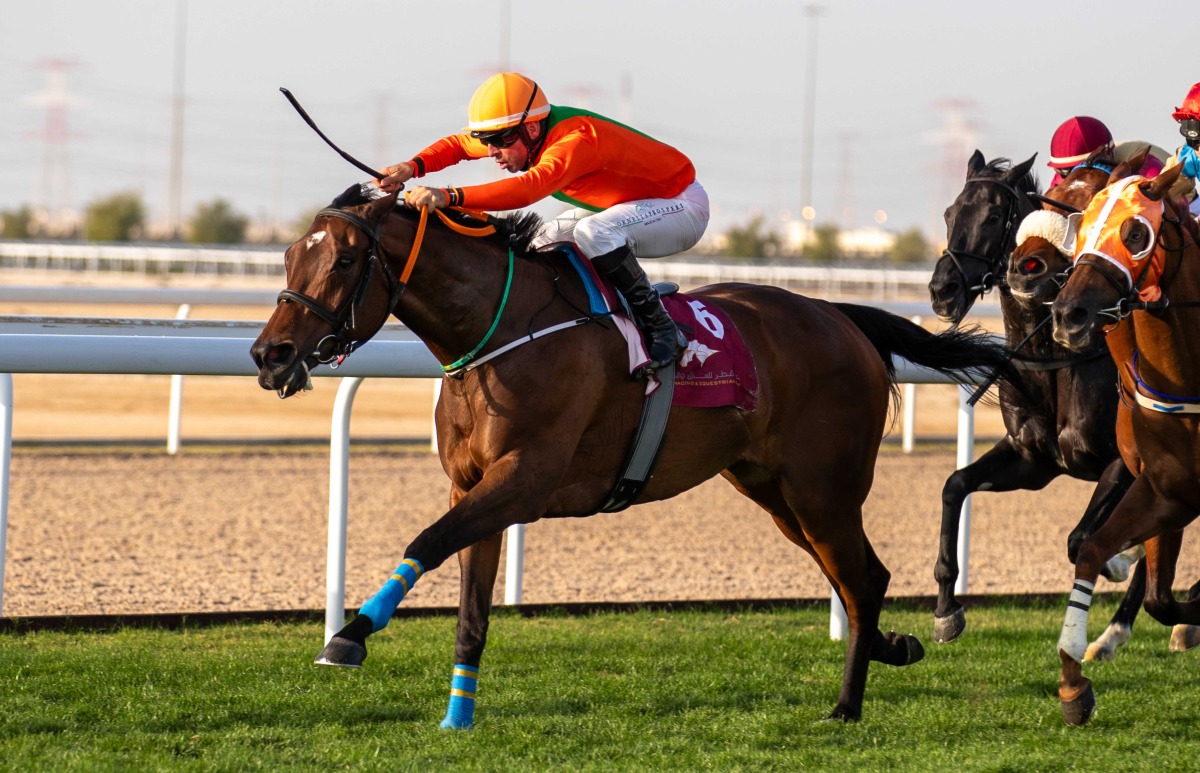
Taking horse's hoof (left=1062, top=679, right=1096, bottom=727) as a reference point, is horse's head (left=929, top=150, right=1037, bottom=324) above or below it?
above

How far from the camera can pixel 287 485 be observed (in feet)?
28.7

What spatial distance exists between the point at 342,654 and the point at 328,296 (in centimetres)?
88

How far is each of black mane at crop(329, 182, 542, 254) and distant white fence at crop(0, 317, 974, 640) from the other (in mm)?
909

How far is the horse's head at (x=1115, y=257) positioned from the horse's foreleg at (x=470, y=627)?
1.59m

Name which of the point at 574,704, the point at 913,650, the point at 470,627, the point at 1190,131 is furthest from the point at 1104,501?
the point at 470,627

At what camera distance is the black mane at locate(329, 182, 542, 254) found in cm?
374

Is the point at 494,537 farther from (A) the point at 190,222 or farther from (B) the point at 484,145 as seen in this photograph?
(A) the point at 190,222

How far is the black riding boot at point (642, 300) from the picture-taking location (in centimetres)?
409

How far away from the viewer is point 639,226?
14.0ft

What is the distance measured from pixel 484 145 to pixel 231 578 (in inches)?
105

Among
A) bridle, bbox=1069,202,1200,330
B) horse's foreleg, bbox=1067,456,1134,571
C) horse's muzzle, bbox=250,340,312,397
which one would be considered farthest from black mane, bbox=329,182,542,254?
horse's foreleg, bbox=1067,456,1134,571

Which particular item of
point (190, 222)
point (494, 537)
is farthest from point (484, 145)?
point (190, 222)

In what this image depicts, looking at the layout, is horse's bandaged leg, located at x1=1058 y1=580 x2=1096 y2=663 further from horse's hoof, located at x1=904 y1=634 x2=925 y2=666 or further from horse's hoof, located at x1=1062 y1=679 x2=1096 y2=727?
horse's hoof, located at x1=904 y1=634 x2=925 y2=666

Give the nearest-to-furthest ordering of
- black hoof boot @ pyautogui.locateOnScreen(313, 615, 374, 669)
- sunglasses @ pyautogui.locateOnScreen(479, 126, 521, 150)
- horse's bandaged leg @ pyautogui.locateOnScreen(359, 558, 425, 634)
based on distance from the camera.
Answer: black hoof boot @ pyautogui.locateOnScreen(313, 615, 374, 669) → horse's bandaged leg @ pyautogui.locateOnScreen(359, 558, 425, 634) → sunglasses @ pyautogui.locateOnScreen(479, 126, 521, 150)
